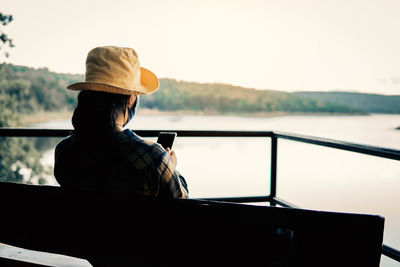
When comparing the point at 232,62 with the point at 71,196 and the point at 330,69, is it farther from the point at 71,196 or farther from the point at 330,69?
the point at 71,196

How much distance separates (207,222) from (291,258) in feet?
0.57

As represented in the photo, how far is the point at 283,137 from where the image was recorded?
79.5 inches

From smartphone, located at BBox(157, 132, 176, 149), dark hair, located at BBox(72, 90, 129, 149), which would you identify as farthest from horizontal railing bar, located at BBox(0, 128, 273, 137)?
Answer: dark hair, located at BBox(72, 90, 129, 149)

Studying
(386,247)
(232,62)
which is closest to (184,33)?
(232,62)

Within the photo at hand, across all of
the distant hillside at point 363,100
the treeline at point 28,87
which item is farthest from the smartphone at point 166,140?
the treeline at point 28,87

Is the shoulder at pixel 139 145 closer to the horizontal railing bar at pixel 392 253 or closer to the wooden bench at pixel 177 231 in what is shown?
the wooden bench at pixel 177 231

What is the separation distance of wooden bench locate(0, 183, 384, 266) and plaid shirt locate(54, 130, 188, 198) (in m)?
0.16

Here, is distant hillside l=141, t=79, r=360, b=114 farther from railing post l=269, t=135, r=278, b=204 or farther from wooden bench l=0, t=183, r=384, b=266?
wooden bench l=0, t=183, r=384, b=266

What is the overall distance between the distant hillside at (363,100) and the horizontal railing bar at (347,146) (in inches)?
100

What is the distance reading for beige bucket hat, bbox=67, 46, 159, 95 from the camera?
103 centimetres

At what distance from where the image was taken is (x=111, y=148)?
0.92 metres

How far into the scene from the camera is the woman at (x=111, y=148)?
895 millimetres

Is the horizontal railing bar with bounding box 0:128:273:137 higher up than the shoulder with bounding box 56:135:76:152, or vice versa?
the shoulder with bounding box 56:135:76:152

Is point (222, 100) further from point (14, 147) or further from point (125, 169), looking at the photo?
point (14, 147)
